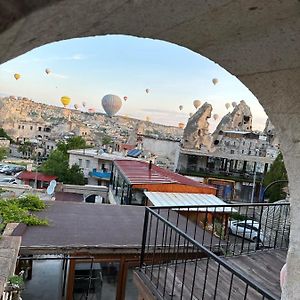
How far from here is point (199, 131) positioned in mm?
44219

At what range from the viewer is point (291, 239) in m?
1.55

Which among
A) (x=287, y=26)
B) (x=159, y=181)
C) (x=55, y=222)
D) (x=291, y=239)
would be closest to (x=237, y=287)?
(x=291, y=239)

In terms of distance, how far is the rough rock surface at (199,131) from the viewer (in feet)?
142

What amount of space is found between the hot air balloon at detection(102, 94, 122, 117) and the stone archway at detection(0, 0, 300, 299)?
111 ft

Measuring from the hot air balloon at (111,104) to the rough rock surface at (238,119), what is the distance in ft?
62.8

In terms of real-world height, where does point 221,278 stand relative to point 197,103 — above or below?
below

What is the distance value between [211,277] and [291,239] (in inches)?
101

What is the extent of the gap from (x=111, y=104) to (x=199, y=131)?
14037 mm

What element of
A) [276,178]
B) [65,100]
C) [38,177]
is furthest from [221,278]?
[65,100]

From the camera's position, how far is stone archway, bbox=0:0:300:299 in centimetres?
71

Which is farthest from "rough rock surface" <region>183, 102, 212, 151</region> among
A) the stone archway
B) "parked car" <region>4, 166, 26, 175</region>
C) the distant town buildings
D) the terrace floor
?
the stone archway

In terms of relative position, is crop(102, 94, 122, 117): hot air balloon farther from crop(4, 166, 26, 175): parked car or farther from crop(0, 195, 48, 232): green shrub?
crop(0, 195, 48, 232): green shrub

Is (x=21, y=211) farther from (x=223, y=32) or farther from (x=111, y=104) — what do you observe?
(x=111, y=104)

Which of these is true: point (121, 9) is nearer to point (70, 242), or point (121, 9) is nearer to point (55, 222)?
point (70, 242)
